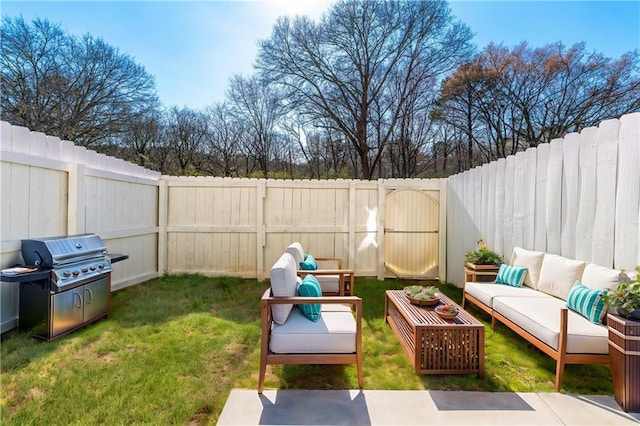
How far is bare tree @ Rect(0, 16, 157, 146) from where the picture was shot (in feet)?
30.2

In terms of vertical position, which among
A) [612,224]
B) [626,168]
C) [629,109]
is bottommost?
[612,224]

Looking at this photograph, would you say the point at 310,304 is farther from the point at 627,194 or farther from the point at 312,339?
the point at 627,194

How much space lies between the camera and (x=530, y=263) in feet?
11.7

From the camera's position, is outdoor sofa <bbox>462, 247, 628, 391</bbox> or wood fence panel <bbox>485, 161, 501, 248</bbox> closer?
outdoor sofa <bbox>462, 247, 628, 391</bbox>

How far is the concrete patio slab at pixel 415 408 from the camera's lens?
1.97 metres

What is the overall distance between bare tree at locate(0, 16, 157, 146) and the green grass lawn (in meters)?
9.94

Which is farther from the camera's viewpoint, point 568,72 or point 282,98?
point 282,98

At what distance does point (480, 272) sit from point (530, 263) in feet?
2.19

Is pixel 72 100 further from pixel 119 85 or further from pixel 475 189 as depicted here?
pixel 475 189

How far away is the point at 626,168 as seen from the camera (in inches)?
105

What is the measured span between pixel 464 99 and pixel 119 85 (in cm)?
1272

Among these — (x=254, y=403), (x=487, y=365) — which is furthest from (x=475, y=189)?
(x=254, y=403)

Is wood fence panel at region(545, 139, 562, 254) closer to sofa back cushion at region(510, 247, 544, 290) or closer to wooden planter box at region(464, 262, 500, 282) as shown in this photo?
sofa back cushion at region(510, 247, 544, 290)

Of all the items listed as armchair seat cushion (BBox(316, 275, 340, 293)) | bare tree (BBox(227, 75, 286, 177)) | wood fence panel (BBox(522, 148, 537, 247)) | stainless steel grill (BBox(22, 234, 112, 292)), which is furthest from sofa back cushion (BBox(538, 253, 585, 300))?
bare tree (BBox(227, 75, 286, 177))
